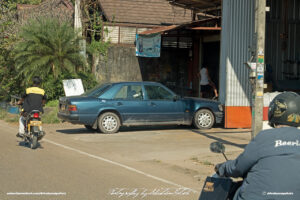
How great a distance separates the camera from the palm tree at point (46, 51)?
19688mm

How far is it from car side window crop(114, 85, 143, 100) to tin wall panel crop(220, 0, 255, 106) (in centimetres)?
272

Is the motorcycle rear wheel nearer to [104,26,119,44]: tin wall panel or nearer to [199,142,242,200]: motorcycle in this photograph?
[199,142,242,200]: motorcycle

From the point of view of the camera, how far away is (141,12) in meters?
23.9

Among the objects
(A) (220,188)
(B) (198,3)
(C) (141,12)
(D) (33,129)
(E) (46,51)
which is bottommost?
(D) (33,129)

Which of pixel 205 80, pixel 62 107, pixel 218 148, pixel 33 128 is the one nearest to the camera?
pixel 218 148

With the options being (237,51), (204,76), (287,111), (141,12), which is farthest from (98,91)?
(287,111)

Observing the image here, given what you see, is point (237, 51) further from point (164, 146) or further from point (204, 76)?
point (204, 76)

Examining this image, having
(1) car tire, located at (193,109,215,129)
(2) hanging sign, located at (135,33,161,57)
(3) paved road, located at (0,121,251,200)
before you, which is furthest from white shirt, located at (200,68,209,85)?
(3) paved road, located at (0,121,251,200)

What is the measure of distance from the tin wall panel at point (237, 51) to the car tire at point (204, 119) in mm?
636

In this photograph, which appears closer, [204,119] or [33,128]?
[33,128]

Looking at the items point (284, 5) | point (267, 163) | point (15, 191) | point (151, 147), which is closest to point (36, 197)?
point (15, 191)

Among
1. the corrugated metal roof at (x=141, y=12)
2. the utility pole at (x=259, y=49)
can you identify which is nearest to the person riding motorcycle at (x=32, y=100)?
the utility pole at (x=259, y=49)

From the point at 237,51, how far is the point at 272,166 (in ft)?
40.2

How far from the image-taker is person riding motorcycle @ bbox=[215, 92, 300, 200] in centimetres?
334
